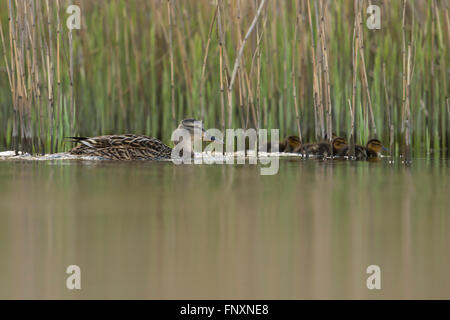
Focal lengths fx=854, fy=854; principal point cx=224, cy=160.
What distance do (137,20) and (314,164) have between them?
285cm

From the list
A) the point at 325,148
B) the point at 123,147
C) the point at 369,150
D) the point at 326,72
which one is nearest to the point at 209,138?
the point at 123,147

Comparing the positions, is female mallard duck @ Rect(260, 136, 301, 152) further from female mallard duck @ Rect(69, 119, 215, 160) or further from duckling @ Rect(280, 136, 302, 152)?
female mallard duck @ Rect(69, 119, 215, 160)

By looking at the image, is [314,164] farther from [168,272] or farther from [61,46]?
[168,272]

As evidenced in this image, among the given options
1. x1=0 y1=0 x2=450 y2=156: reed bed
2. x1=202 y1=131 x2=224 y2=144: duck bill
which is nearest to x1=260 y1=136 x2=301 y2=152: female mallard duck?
x1=0 y1=0 x2=450 y2=156: reed bed

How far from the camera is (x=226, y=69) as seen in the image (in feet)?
29.1

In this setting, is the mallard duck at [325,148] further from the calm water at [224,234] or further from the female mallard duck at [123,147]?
the calm water at [224,234]

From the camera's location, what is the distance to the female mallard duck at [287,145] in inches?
368

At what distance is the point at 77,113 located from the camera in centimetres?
942

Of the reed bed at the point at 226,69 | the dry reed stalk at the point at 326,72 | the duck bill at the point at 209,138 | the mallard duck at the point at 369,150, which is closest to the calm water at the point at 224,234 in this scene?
the dry reed stalk at the point at 326,72

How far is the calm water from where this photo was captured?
3.28 m

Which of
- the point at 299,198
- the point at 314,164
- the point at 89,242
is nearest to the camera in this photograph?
the point at 89,242

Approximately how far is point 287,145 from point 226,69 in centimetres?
116

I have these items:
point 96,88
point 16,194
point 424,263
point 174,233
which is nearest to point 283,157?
point 96,88

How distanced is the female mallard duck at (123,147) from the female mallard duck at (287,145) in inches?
35.6
